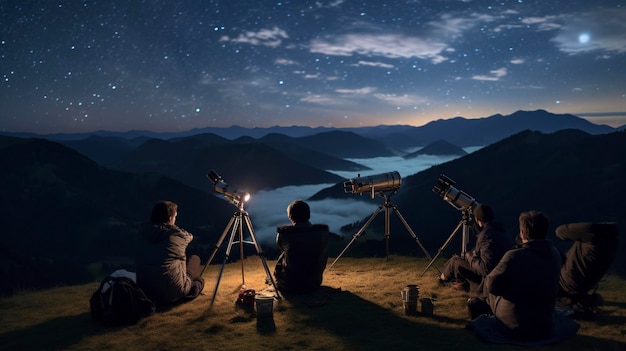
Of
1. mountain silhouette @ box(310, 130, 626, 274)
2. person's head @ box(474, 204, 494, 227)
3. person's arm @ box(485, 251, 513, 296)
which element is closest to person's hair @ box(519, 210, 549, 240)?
person's arm @ box(485, 251, 513, 296)

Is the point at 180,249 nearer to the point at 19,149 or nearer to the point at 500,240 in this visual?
the point at 500,240

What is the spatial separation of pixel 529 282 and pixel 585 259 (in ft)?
5.22

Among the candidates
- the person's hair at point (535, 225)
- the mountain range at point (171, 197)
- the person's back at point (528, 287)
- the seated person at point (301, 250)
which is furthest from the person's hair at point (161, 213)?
the mountain range at point (171, 197)

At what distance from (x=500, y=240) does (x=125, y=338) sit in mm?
5472

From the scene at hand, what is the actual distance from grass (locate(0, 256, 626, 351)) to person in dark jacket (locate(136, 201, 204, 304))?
375 millimetres

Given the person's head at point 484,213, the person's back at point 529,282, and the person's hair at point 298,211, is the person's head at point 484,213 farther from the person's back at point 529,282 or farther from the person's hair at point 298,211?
the person's hair at point 298,211

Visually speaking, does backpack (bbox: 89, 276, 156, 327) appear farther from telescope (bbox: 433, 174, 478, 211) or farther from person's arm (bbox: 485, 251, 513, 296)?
telescope (bbox: 433, 174, 478, 211)

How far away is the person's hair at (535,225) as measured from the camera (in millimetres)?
4680

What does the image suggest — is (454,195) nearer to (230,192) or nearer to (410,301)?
(410,301)

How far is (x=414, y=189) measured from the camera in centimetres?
12394

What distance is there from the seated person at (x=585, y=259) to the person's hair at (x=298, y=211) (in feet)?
12.2

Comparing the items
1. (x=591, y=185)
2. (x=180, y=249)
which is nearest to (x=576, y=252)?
(x=180, y=249)

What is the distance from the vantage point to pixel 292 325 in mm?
5723

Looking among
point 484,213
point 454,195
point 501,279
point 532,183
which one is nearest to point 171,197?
point 532,183
